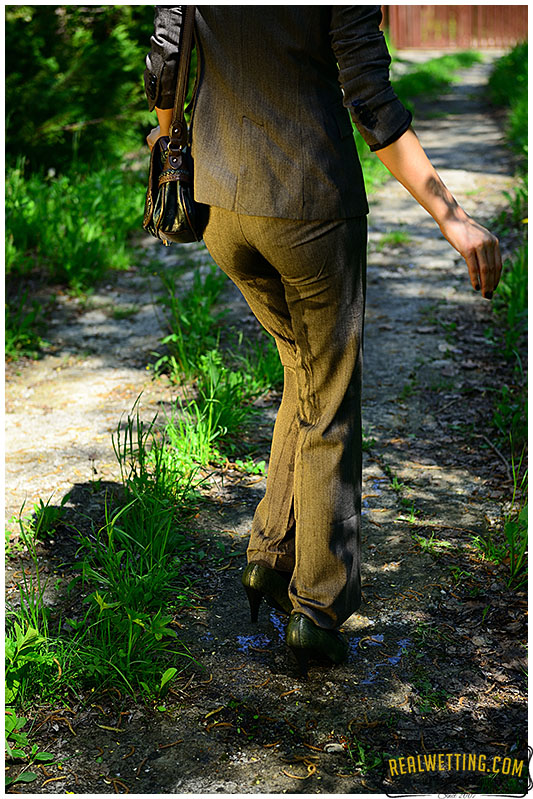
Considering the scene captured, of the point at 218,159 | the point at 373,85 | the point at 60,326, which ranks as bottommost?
the point at 60,326

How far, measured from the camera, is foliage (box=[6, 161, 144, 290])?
565 centimetres

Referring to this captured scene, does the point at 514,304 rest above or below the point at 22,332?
above

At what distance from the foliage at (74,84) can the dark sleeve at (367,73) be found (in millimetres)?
5349

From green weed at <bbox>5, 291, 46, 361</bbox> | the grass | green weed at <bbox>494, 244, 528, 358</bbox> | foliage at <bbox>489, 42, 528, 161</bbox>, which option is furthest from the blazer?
foliage at <bbox>489, 42, 528, 161</bbox>

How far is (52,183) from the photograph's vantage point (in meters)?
6.58

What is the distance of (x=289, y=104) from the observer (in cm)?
188

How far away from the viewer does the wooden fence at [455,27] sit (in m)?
22.6

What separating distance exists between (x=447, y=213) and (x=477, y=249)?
12 centimetres

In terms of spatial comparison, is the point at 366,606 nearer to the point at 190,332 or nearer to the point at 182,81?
the point at 182,81

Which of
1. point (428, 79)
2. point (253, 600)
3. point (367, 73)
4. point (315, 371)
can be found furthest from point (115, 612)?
point (428, 79)

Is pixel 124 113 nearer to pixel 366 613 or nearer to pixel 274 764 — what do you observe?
pixel 366 613

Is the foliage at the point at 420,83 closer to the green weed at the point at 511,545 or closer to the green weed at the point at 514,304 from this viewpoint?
the green weed at the point at 514,304

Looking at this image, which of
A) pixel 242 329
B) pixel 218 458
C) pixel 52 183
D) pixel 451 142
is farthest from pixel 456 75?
pixel 218 458

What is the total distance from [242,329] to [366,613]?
259 cm
